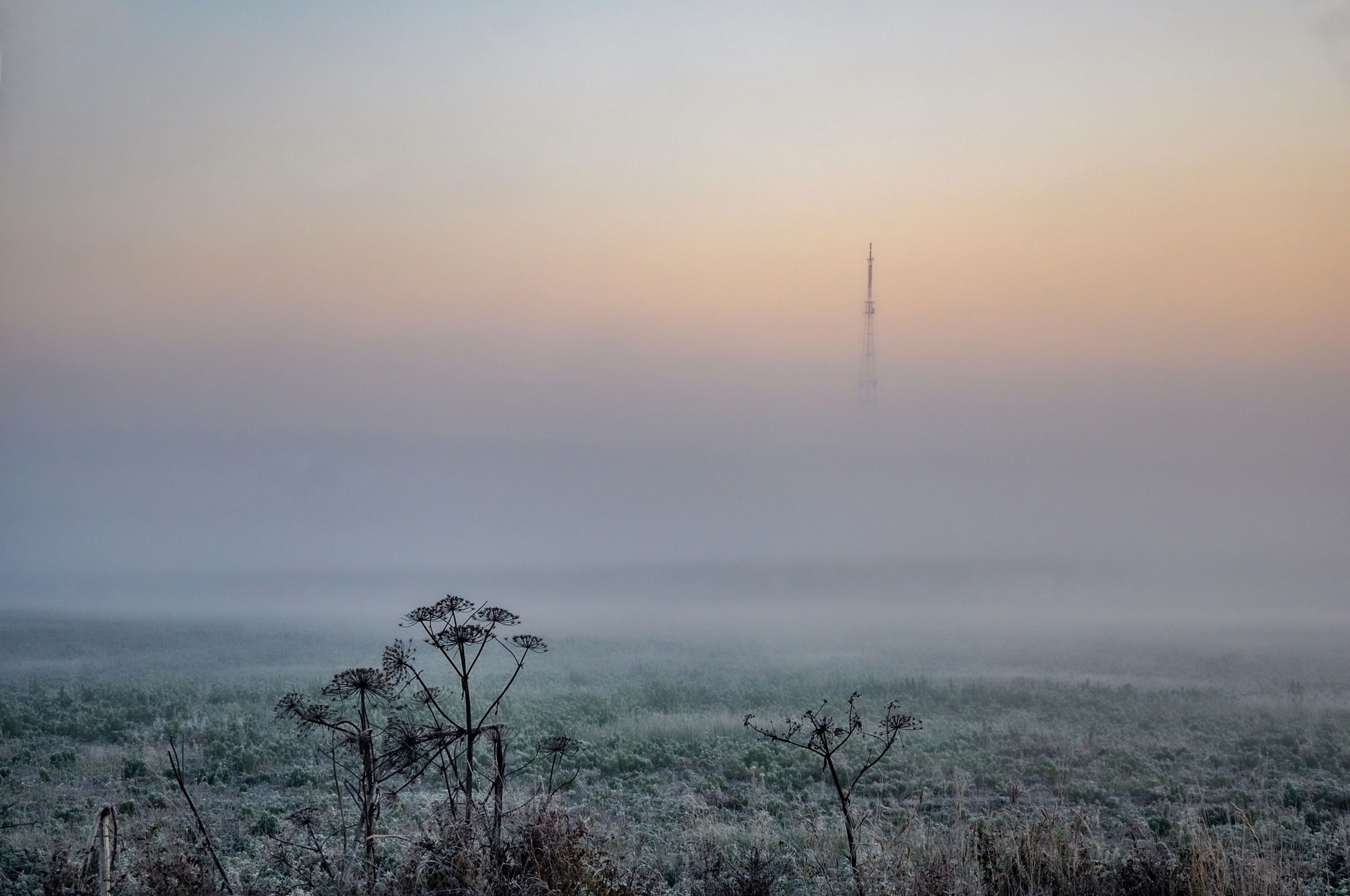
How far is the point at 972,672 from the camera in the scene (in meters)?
21.4

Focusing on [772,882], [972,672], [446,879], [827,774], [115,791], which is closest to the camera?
[446,879]

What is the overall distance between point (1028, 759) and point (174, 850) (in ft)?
30.1

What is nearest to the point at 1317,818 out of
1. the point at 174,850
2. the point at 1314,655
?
the point at 174,850

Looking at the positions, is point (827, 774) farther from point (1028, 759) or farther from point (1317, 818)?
point (1317, 818)

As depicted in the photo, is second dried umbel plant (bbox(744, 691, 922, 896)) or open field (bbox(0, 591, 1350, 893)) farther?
second dried umbel plant (bbox(744, 691, 922, 896))

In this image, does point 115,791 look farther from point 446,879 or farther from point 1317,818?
point 1317,818

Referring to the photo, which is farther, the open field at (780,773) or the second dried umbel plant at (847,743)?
the second dried umbel plant at (847,743)

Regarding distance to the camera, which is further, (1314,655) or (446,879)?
(1314,655)

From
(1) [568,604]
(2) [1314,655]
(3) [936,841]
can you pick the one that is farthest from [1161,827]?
(1) [568,604]

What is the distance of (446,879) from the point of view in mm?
5531

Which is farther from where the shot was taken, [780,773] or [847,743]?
[847,743]

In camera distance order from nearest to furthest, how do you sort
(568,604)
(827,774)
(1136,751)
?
1. (827,774)
2. (1136,751)
3. (568,604)

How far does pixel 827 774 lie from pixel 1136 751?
13.4 feet

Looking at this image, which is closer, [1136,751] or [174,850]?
[174,850]
